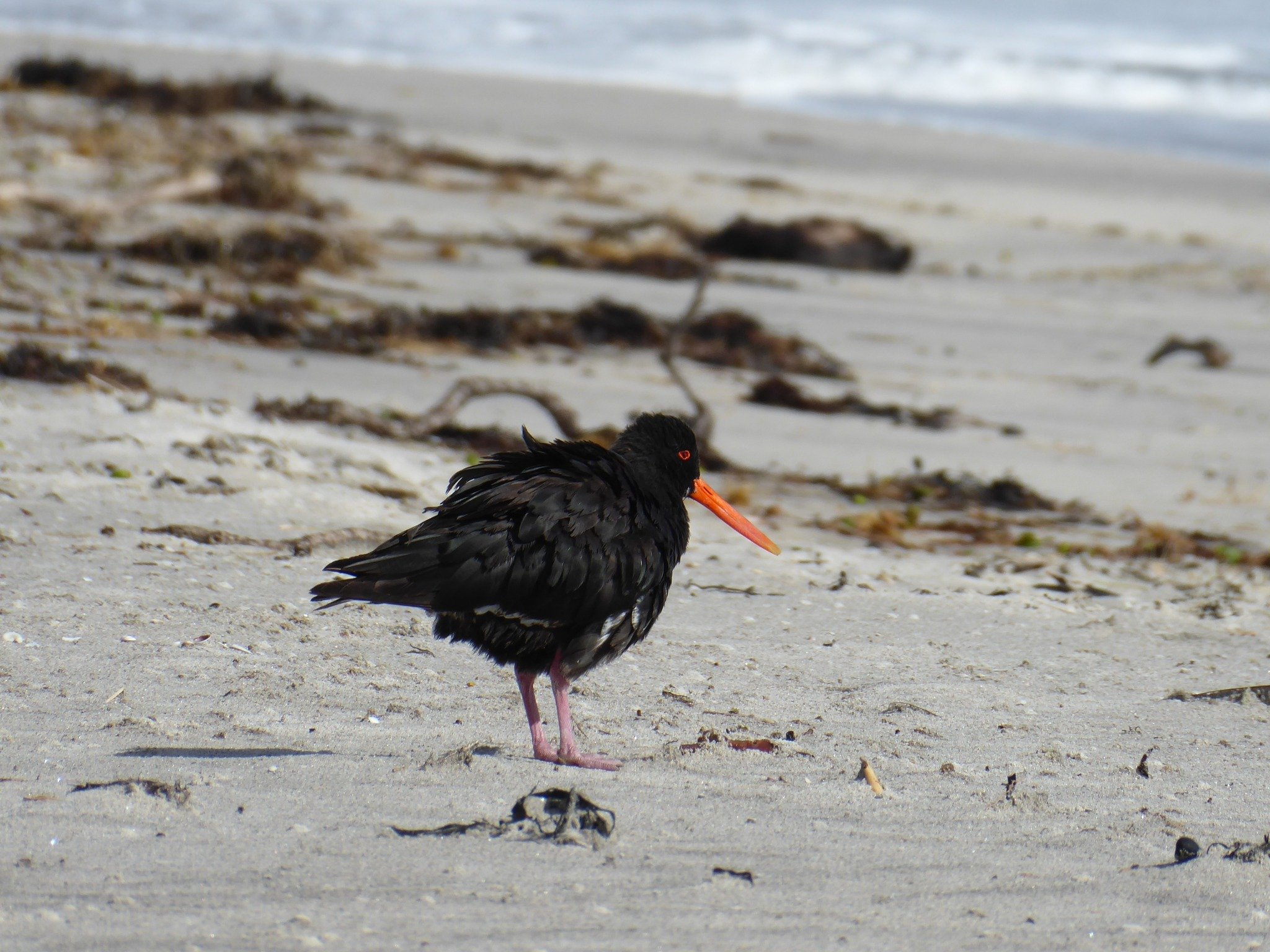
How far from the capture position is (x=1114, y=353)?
9836 mm

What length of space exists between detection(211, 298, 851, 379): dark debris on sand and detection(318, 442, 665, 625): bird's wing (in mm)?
4535

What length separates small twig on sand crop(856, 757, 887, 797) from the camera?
3.29 metres

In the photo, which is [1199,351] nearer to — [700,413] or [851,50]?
[700,413]

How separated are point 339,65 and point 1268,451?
21.0 m

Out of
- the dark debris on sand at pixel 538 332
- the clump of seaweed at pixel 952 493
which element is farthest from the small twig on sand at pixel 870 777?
the dark debris on sand at pixel 538 332

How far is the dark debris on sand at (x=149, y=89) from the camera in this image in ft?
51.2

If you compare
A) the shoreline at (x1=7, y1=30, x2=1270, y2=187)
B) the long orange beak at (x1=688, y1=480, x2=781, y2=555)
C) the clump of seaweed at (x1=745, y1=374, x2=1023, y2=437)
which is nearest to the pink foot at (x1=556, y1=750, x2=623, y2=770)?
the long orange beak at (x1=688, y1=480, x2=781, y2=555)

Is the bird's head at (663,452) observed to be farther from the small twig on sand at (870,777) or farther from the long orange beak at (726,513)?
the small twig on sand at (870,777)

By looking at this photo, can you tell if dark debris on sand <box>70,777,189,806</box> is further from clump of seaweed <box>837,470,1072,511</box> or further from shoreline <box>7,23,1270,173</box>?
shoreline <box>7,23,1270,173</box>

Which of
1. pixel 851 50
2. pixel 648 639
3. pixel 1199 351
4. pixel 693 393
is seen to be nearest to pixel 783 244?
pixel 1199 351

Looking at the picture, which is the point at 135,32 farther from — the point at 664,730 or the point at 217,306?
the point at 664,730

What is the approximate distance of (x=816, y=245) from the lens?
11.8m

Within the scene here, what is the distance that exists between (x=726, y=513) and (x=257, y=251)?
6321 mm

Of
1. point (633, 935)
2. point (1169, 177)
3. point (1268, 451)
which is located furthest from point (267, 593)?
point (1169, 177)
